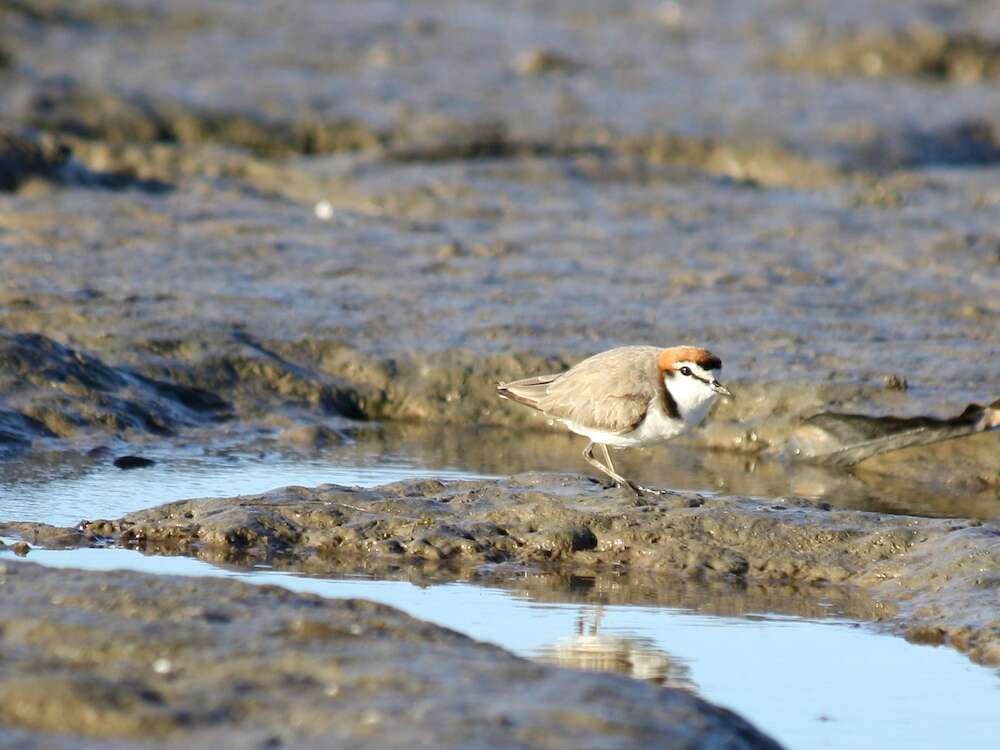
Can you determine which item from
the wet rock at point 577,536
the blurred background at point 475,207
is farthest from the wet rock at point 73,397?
the wet rock at point 577,536

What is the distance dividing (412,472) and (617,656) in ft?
10.3

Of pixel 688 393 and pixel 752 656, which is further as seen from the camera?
pixel 688 393

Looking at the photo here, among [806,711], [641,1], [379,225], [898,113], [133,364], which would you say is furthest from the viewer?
[641,1]

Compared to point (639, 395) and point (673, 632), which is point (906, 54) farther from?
point (673, 632)

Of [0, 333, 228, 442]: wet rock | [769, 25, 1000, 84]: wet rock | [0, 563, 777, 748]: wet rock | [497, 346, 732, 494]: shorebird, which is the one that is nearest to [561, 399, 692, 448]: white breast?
[497, 346, 732, 494]: shorebird

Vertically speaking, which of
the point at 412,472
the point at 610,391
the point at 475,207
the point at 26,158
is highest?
the point at 26,158

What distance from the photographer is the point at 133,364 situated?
1023 cm

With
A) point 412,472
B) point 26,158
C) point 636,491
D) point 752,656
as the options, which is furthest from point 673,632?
point 26,158

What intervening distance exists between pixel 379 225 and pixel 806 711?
9.03 metres

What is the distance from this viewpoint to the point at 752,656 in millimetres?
6219

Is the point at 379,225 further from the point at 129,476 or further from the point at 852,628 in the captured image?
the point at 852,628

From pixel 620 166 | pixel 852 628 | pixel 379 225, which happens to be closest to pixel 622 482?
pixel 852 628

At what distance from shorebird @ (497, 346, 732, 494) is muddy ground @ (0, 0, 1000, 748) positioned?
437mm

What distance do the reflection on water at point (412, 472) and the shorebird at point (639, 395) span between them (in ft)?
2.62
